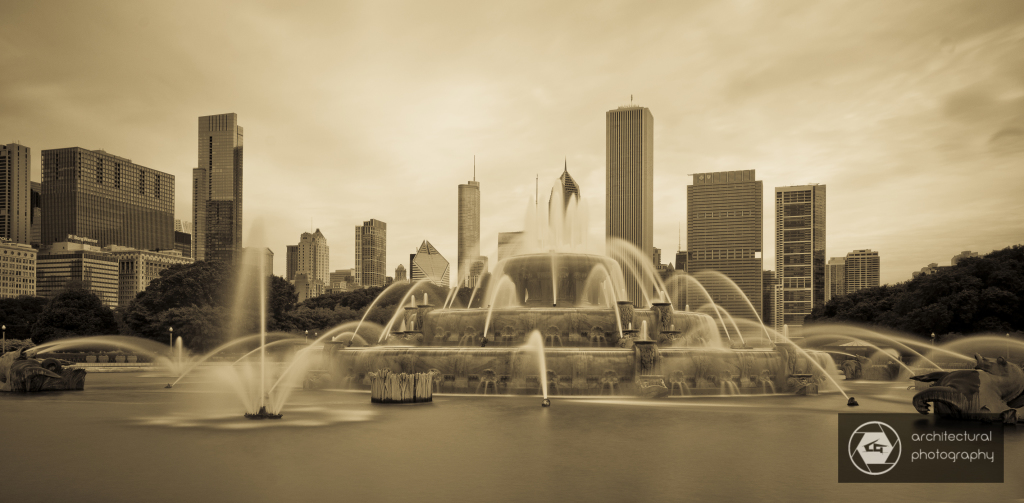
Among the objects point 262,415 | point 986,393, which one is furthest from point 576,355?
point 986,393

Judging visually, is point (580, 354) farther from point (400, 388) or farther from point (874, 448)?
point (874, 448)

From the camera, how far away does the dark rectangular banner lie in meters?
10.7

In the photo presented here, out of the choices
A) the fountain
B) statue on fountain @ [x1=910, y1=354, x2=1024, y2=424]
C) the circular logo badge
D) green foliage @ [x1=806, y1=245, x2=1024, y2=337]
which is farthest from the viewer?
green foliage @ [x1=806, y1=245, x2=1024, y2=337]

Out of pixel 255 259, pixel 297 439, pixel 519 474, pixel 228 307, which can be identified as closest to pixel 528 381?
pixel 255 259

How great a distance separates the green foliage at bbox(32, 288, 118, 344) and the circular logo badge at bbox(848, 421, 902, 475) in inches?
2860

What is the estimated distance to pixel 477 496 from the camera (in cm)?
933

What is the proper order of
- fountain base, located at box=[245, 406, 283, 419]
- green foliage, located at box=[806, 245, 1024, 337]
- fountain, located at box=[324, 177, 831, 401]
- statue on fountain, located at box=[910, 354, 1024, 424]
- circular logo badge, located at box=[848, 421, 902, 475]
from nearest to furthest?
circular logo badge, located at box=[848, 421, 902, 475] < statue on fountain, located at box=[910, 354, 1024, 424] < fountain base, located at box=[245, 406, 283, 419] < fountain, located at box=[324, 177, 831, 401] < green foliage, located at box=[806, 245, 1024, 337]

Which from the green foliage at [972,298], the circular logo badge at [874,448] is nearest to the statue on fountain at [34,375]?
the circular logo badge at [874,448]

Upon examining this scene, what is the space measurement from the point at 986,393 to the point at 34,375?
3040cm

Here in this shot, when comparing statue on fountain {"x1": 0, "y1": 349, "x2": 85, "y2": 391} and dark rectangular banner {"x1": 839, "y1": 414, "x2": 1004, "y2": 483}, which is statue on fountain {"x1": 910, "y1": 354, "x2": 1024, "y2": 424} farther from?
statue on fountain {"x1": 0, "y1": 349, "x2": 85, "y2": 391}

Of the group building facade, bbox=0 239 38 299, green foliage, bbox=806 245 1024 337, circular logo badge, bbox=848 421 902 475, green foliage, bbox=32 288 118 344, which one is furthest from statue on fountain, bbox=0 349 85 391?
building facade, bbox=0 239 38 299

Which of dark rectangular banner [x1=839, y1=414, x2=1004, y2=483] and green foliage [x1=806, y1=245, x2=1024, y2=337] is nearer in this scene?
dark rectangular banner [x1=839, y1=414, x2=1004, y2=483]

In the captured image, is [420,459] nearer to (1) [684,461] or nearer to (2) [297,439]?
(2) [297,439]

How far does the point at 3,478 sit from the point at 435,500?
664cm
